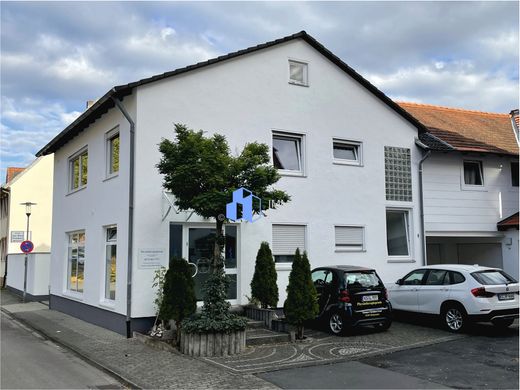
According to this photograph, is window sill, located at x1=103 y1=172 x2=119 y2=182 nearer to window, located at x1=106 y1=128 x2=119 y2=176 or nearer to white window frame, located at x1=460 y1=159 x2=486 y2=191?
window, located at x1=106 y1=128 x2=119 y2=176

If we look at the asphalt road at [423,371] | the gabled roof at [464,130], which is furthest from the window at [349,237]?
the asphalt road at [423,371]

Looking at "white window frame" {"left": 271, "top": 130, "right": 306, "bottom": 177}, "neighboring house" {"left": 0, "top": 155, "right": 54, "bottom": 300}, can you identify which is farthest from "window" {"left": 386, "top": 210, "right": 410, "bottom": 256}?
"neighboring house" {"left": 0, "top": 155, "right": 54, "bottom": 300}

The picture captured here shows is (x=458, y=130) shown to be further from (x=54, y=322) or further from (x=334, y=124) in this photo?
(x=54, y=322)

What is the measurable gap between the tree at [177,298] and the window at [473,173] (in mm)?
11756

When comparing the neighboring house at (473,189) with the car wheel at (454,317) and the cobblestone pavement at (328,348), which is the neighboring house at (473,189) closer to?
the car wheel at (454,317)

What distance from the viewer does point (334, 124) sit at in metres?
15.4

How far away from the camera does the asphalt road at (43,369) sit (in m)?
8.09

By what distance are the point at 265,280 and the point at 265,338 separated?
2075 mm

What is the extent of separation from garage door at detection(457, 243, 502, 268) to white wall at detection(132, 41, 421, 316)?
439cm

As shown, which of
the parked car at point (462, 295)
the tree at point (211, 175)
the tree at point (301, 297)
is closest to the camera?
the tree at point (211, 175)

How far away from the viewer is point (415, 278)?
13180 mm

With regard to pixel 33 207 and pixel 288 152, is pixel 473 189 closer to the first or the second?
pixel 288 152

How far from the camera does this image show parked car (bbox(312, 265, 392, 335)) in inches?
449

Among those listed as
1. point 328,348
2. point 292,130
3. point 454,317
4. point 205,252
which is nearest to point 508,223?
point 454,317
